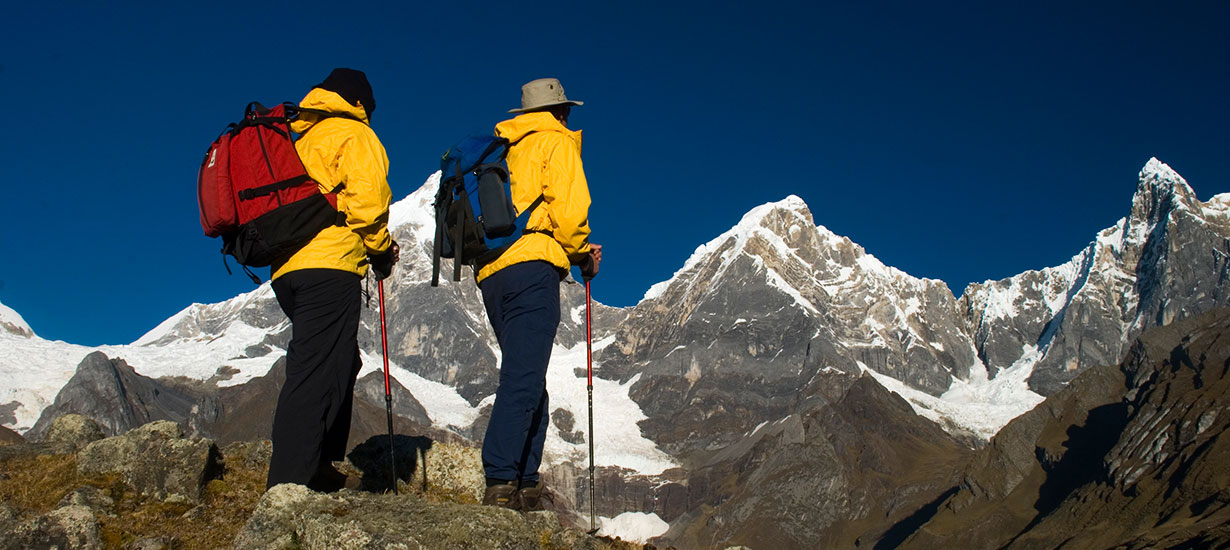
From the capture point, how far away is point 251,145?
883 centimetres

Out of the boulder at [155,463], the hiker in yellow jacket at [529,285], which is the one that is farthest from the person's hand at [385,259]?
the boulder at [155,463]

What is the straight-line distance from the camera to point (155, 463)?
9.57m

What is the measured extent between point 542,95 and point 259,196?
2930 millimetres

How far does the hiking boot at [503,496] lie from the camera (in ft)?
29.8

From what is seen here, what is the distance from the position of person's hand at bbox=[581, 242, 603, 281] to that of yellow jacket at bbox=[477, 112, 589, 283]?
62 cm

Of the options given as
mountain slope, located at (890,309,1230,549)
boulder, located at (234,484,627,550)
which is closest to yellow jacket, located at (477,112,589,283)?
boulder, located at (234,484,627,550)

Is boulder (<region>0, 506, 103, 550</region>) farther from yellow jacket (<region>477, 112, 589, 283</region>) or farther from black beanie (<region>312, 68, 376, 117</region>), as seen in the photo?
black beanie (<region>312, 68, 376, 117</region>)

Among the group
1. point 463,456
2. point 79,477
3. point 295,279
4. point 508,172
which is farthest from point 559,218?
point 79,477

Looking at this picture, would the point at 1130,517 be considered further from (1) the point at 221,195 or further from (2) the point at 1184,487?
(1) the point at 221,195

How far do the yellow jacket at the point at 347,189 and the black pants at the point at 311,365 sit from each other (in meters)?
0.14

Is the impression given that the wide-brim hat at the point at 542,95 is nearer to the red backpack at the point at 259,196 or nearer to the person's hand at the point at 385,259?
the person's hand at the point at 385,259

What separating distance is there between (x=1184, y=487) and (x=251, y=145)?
528 feet

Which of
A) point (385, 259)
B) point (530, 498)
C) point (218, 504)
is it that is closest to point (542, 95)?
point (385, 259)

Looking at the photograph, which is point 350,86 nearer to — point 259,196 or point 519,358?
point 259,196
